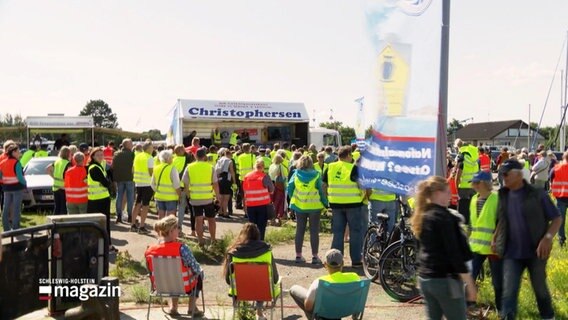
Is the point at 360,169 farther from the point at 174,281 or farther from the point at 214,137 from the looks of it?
the point at 214,137

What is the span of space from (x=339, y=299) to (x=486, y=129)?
89450mm

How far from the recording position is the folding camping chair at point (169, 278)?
5.94 meters

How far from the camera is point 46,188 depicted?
14117 mm

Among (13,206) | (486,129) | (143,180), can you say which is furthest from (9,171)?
(486,129)

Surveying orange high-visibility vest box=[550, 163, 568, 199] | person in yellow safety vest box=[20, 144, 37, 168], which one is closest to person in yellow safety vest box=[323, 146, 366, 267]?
orange high-visibility vest box=[550, 163, 568, 199]

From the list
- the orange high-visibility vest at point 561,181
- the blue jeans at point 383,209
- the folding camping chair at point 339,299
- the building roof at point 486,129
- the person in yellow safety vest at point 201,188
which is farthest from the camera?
the building roof at point 486,129

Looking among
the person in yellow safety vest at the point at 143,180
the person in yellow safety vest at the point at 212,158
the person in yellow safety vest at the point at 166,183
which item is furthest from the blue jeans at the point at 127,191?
the person in yellow safety vest at the point at 166,183

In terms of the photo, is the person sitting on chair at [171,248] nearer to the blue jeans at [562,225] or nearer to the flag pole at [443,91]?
the flag pole at [443,91]

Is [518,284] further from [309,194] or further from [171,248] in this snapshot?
[309,194]

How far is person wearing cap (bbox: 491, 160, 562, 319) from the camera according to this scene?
17.1ft

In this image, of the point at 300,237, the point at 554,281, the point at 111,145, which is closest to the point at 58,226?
the point at 300,237

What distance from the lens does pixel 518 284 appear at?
5.39 metres

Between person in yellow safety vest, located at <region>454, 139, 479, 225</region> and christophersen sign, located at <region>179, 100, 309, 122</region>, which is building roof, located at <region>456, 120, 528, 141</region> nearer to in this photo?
christophersen sign, located at <region>179, 100, 309, 122</region>

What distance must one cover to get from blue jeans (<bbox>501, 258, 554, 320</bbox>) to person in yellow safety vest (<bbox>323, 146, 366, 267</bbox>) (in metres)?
3.27
